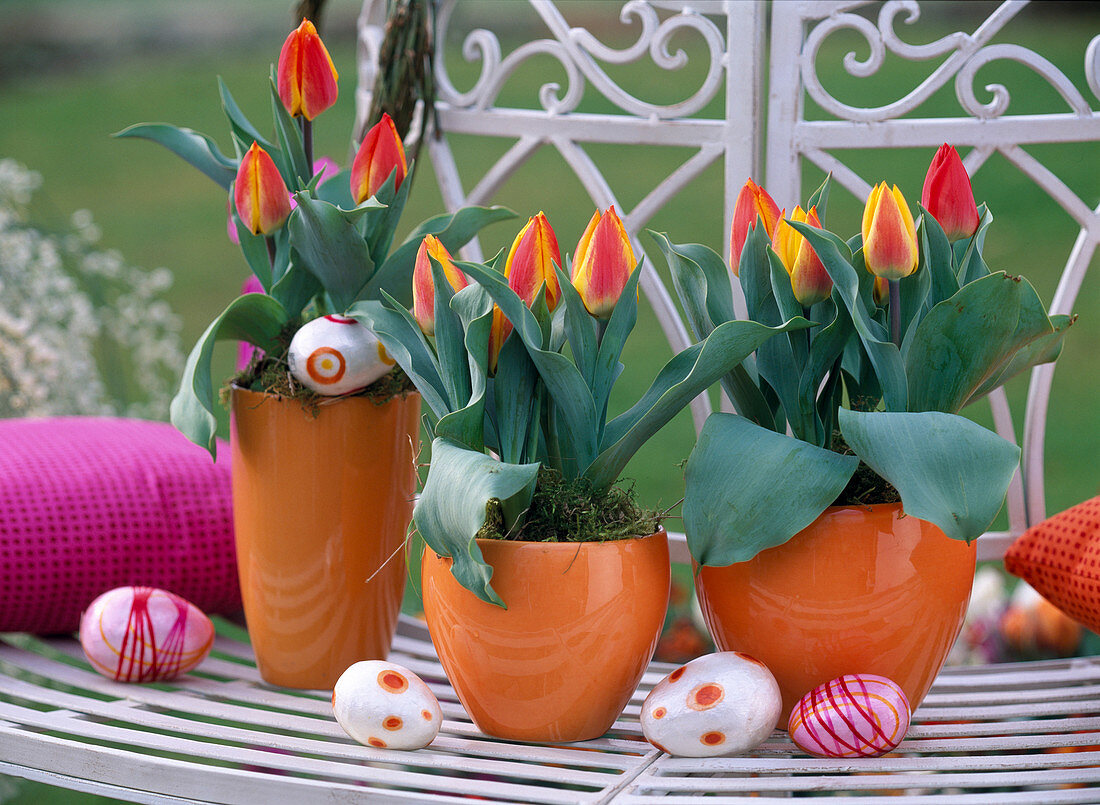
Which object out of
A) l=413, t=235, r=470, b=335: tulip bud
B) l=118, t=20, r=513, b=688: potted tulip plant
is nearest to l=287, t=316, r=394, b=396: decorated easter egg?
l=118, t=20, r=513, b=688: potted tulip plant

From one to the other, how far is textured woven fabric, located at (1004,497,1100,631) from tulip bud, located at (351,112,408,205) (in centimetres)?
59

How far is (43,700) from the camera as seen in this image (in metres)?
0.88

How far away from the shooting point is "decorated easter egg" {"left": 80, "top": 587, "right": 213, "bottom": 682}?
91 centimetres

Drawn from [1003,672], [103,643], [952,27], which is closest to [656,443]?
[952,27]

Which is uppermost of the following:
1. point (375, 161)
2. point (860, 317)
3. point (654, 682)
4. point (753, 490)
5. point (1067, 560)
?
point (375, 161)

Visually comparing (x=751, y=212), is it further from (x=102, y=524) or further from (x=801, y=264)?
(x=102, y=524)

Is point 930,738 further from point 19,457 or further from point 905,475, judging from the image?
point 19,457

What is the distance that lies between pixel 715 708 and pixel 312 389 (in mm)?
379

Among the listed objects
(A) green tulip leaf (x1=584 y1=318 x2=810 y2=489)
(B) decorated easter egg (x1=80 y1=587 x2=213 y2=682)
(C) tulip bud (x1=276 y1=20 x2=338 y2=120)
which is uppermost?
(C) tulip bud (x1=276 y1=20 x2=338 y2=120)

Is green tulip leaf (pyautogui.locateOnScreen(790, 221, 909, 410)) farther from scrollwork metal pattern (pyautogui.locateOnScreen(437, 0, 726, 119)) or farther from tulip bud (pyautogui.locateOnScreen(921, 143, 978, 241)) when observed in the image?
scrollwork metal pattern (pyautogui.locateOnScreen(437, 0, 726, 119))

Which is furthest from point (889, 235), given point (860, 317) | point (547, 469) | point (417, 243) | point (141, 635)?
point (141, 635)

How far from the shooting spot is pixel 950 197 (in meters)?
0.75

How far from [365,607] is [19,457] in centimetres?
37

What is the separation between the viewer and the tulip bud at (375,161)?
85 centimetres
